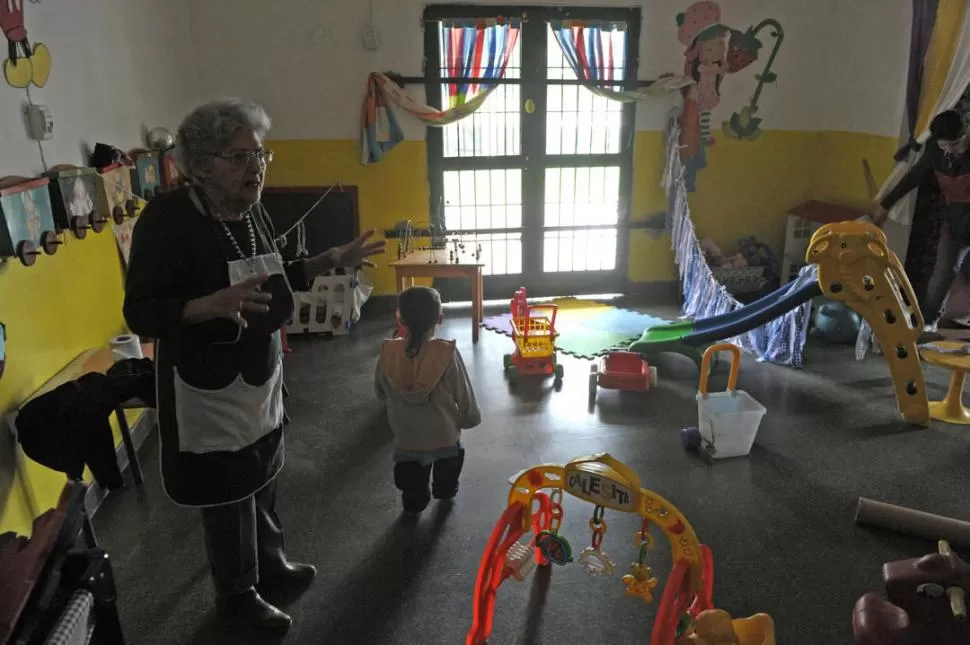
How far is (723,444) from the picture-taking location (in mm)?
3098

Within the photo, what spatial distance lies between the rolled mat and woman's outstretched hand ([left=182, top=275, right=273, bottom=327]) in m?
2.40

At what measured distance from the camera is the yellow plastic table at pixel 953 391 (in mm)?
3418

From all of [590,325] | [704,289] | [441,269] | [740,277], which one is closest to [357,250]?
[441,269]

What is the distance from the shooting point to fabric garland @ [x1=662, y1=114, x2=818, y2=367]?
4.23 metres

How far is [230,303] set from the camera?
1.45 meters

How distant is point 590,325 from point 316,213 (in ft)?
7.89

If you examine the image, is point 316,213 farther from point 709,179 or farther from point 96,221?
point 709,179

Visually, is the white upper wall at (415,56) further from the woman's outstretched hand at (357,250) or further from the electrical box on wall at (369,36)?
the woman's outstretched hand at (357,250)

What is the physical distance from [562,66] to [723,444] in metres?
3.56

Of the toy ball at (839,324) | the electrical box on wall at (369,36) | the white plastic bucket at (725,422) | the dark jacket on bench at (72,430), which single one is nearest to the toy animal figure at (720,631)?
the white plastic bucket at (725,422)

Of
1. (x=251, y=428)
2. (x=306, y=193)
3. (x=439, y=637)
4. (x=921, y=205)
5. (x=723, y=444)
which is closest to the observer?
(x=251, y=428)

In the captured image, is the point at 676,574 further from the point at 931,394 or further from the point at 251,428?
the point at 931,394

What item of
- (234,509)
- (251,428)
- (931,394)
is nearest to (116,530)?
(234,509)

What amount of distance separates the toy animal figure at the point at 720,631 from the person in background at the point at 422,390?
3.58ft
